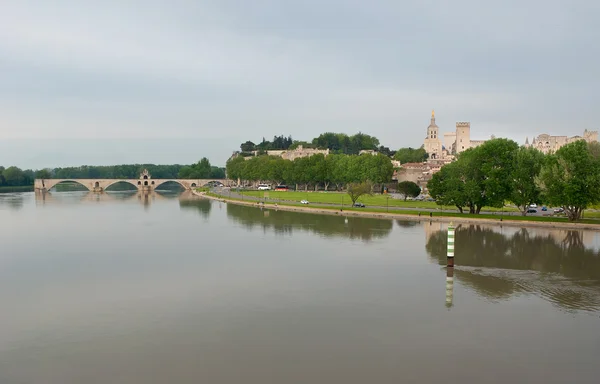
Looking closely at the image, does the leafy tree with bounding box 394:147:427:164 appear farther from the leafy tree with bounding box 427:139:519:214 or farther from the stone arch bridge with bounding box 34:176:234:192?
the leafy tree with bounding box 427:139:519:214

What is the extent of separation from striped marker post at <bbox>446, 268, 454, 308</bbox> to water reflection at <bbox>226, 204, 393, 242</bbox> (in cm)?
1140

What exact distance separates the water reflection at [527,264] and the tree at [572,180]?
342 centimetres

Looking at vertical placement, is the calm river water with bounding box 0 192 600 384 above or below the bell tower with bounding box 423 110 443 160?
below

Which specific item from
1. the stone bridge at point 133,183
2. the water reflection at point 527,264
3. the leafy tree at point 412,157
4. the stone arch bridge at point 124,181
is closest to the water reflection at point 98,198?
the stone arch bridge at point 124,181

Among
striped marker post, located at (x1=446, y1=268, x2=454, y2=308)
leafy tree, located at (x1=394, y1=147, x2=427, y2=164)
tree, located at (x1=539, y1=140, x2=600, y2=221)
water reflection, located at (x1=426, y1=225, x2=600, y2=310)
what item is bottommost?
striped marker post, located at (x1=446, y1=268, x2=454, y2=308)

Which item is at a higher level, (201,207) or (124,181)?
(124,181)

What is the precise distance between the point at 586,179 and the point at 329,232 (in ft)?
71.0

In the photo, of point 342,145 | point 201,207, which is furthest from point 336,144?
point 201,207

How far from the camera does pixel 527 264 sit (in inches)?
997

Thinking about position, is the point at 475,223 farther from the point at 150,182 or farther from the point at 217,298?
the point at 150,182

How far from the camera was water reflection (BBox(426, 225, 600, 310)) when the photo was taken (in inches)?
770

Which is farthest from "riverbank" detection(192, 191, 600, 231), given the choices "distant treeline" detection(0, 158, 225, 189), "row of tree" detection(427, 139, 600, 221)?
"distant treeline" detection(0, 158, 225, 189)

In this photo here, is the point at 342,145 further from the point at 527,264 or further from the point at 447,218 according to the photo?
the point at 527,264

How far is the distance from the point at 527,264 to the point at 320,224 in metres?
22.0
